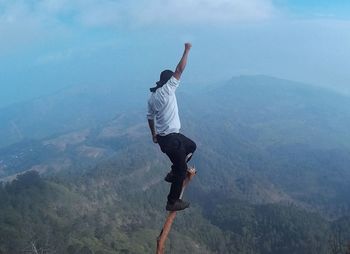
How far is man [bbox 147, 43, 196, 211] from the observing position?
9.49m

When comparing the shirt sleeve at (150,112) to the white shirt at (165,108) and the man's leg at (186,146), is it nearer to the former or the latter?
the white shirt at (165,108)

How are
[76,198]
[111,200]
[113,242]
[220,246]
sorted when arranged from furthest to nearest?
[111,200]
[76,198]
[220,246]
[113,242]

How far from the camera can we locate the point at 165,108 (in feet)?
31.3

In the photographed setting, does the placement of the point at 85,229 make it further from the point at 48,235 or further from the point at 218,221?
the point at 218,221

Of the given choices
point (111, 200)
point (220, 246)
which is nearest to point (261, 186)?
point (111, 200)

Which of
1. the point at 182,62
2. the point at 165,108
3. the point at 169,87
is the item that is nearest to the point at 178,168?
the point at 165,108

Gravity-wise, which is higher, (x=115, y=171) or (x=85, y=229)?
(x=85, y=229)

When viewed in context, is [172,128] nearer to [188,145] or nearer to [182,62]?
[188,145]

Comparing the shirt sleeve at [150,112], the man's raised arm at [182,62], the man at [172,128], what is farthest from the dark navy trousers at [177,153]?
the man's raised arm at [182,62]

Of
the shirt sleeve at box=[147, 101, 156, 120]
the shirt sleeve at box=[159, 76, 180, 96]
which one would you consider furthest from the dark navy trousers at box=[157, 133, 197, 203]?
the shirt sleeve at box=[159, 76, 180, 96]

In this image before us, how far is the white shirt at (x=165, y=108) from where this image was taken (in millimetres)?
9484

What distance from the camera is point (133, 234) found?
90.3 m

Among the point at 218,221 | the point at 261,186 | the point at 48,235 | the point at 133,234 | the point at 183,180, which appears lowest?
the point at 261,186

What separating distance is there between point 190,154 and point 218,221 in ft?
374
